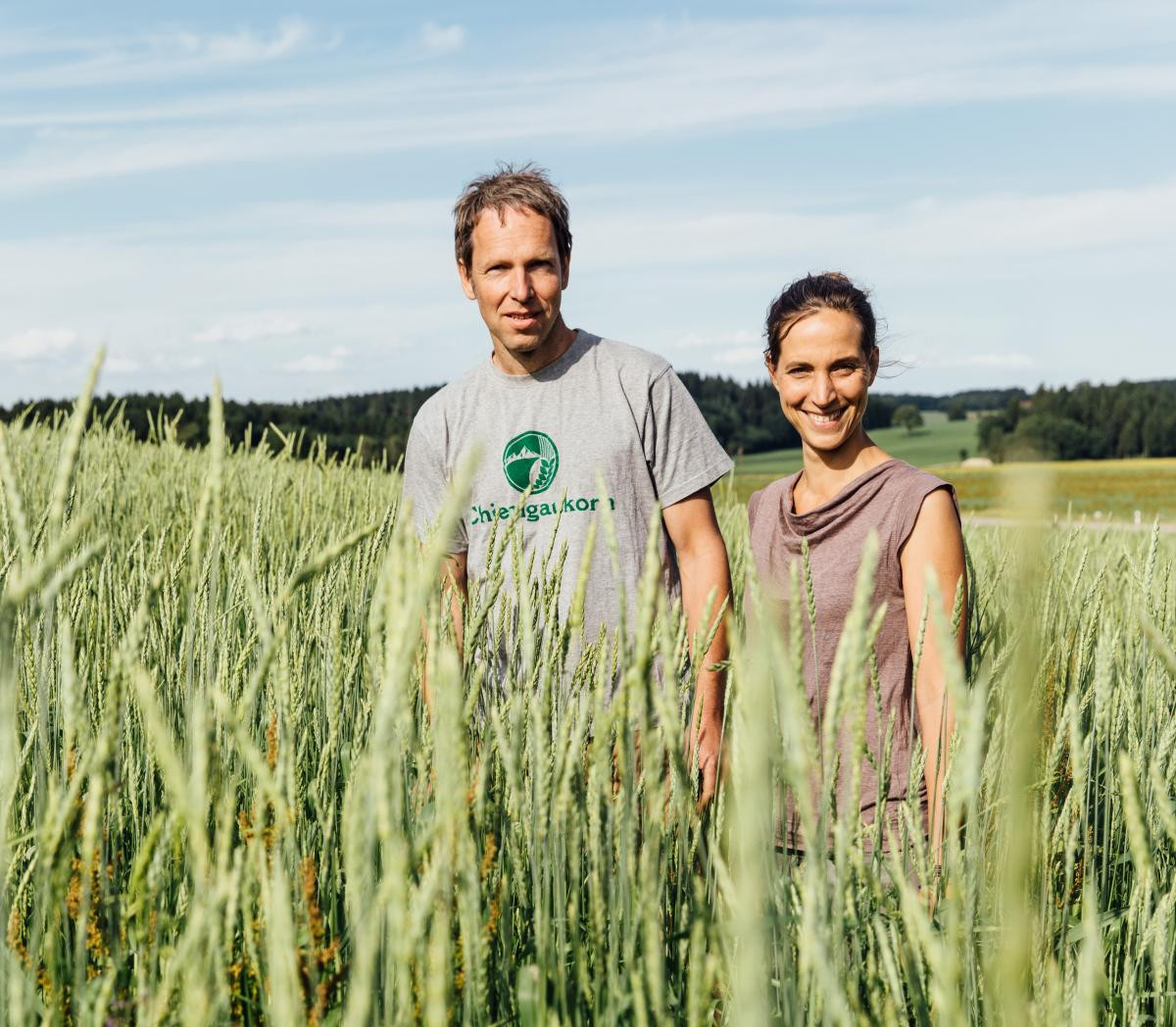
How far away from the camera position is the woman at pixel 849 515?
1845 millimetres

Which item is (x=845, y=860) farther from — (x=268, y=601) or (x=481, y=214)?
(x=481, y=214)

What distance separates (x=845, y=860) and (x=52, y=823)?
1.85 ft

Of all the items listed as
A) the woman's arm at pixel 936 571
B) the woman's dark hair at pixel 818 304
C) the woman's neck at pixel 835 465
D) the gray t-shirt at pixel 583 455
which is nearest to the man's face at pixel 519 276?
the gray t-shirt at pixel 583 455

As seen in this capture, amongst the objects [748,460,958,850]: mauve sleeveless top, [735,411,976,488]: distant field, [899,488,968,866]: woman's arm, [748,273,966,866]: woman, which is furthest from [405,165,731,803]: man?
[735,411,976,488]: distant field

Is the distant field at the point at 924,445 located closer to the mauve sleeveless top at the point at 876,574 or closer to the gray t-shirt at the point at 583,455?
the gray t-shirt at the point at 583,455

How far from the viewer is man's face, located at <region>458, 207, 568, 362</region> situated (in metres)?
2.33

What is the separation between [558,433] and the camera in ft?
Answer: 7.86

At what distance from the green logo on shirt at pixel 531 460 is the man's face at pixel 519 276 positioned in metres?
0.21

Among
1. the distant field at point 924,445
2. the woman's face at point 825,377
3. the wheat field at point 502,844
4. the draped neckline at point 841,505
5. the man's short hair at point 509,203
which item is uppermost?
the distant field at point 924,445

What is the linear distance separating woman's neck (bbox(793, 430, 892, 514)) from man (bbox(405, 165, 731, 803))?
0.22 meters

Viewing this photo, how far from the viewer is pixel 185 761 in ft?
5.18

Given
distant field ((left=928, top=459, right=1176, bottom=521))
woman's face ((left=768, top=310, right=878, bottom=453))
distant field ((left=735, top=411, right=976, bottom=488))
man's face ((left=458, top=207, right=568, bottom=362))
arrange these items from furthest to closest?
distant field ((left=735, top=411, right=976, bottom=488))
distant field ((left=928, top=459, right=1176, bottom=521))
man's face ((left=458, top=207, right=568, bottom=362))
woman's face ((left=768, top=310, right=878, bottom=453))

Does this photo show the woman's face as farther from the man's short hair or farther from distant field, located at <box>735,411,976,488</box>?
distant field, located at <box>735,411,976,488</box>

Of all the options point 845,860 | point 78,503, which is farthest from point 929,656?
point 78,503
